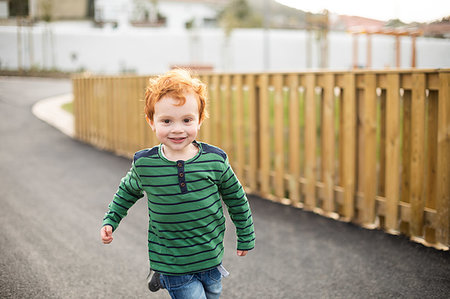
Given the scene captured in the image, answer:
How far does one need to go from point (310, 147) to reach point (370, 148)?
856 mm

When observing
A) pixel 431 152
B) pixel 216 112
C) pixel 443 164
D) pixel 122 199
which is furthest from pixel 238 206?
pixel 216 112

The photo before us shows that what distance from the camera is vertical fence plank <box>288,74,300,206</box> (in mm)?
5574

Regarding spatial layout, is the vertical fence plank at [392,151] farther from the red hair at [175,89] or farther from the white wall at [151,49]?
the white wall at [151,49]

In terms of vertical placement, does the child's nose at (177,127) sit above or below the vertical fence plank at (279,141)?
above

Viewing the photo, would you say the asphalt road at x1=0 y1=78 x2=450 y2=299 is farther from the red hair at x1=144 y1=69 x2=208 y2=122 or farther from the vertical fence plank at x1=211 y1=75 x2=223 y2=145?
the red hair at x1=144 y1=69 x2=208 y2=122

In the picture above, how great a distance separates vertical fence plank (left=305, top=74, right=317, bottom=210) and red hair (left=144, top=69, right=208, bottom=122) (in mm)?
3236

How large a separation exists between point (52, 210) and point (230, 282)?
8.85 ft

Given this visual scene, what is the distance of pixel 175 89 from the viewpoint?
221 cm

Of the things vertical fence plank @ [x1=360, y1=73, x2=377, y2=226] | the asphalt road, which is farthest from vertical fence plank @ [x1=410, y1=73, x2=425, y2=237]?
vertical fence plank @ [x1=360, y1=73, x2=377, y2=226]

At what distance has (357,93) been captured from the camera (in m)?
4.97

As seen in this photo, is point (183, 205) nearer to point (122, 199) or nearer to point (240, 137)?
point (122, 199)

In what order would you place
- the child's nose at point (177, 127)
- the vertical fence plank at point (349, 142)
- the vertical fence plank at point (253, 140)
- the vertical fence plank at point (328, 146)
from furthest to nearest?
the vertical fence plank at point (253, 140) < the vertical fence plank at point (328, 146) < the vertical fence plank at point (349, 142) < the child's nose at point (177, 127)

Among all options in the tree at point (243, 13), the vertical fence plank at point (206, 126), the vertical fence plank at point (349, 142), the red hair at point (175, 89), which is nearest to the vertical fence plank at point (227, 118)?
the vertical fence plank at point (206, 126)

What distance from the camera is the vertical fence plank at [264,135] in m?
5.98
